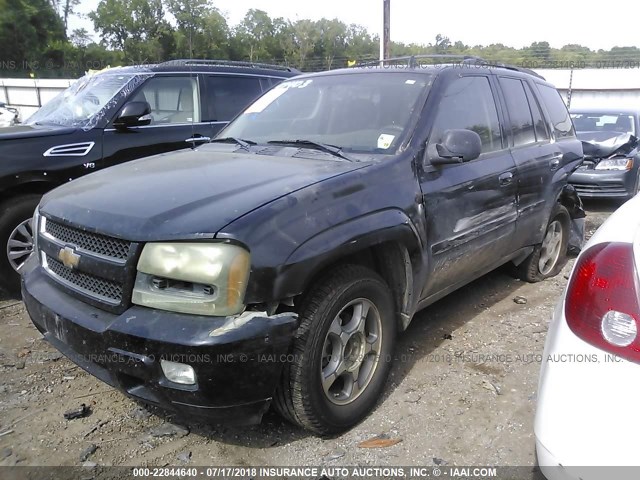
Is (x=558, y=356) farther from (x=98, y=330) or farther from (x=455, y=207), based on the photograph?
(x=98, y=330)

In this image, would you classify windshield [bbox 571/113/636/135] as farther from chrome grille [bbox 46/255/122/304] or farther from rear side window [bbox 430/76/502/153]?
chrome grille [bbox 46/255/122/304]

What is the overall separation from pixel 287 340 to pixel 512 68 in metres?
3.49

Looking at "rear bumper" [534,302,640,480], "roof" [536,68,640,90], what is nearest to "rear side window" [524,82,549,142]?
"rear bumper" [534,302,640,480]

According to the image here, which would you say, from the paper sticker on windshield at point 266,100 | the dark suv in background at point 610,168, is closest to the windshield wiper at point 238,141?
the paper sticker on windshield at point 266,100

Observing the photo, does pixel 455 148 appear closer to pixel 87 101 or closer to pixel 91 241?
pixel 91 241

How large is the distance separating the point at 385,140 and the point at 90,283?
1.76 m

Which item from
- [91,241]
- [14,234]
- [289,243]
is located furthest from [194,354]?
[14,234]

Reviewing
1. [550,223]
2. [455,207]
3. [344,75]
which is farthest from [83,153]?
[550,223]

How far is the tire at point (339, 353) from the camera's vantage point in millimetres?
2416

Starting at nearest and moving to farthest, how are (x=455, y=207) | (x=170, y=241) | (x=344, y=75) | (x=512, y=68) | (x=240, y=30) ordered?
(x=170, y=241)
(x=455, y=207)
(x=344, y=75)
(x=512, y=68)
(x=240, y=30)

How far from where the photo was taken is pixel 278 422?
2867mm

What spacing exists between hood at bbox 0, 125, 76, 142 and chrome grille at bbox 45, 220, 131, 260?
2108mm

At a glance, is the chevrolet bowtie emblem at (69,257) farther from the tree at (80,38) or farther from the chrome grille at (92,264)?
the tree at (80,38)

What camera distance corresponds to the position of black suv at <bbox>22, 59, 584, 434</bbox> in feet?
7.21
